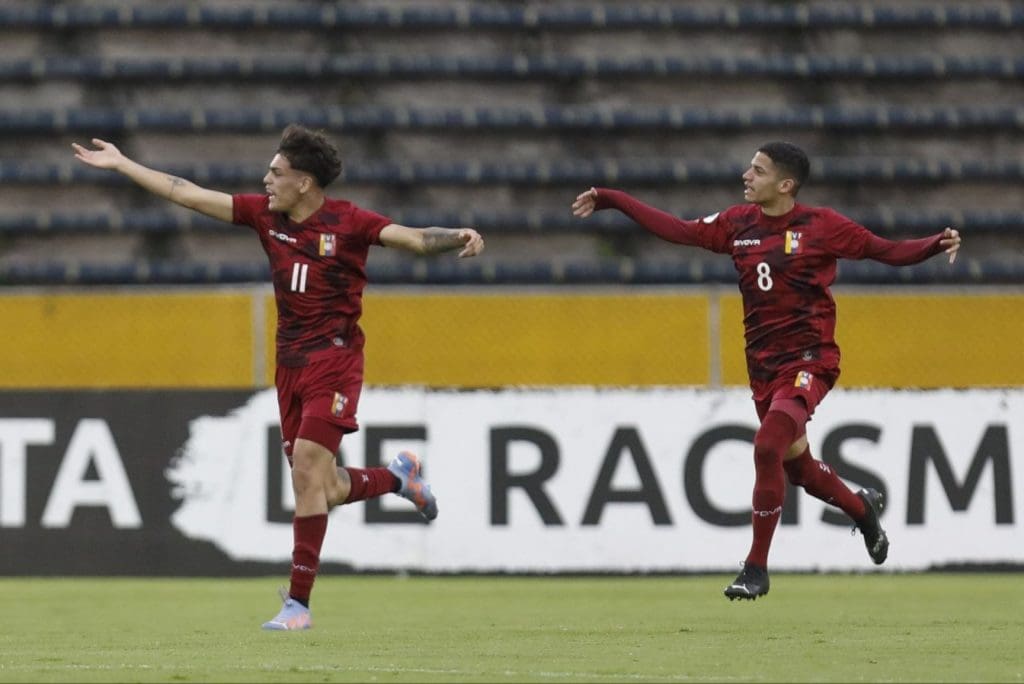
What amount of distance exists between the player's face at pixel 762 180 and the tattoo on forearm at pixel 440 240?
166 cm

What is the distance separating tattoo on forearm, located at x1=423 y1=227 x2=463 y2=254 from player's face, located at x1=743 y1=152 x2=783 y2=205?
1.66 m

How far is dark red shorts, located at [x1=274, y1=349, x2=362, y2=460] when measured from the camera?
Result: 772cm

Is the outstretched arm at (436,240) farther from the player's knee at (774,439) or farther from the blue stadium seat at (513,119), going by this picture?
the blue stadium seat at (513,119)

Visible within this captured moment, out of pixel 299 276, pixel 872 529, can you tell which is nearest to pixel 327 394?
pixel 299 276

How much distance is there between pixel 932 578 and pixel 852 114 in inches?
224

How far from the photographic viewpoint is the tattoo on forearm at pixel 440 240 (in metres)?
7.34

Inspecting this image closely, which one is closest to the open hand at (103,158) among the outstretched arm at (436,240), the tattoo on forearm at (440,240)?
the outstretched arm at (436,240)

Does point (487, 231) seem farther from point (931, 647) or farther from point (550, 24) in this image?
point (931, 647)

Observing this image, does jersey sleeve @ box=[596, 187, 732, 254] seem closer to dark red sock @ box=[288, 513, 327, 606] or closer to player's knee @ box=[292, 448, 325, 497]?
player's knee @ box=[292, 448, 325, 497]

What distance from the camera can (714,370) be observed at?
12344mm

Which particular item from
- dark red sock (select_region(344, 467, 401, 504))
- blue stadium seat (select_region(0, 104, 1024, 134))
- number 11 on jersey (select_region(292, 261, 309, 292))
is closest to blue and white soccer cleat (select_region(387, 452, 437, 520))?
dark red sock (select_region(344, 467, 401, 504))

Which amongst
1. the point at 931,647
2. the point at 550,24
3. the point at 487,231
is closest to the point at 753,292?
the point at 931,647

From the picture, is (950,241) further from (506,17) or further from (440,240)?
(506,17)

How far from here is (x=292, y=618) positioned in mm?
7684
